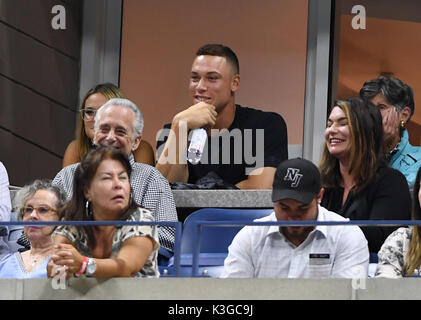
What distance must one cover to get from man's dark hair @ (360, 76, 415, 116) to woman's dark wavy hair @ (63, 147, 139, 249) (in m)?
1.63

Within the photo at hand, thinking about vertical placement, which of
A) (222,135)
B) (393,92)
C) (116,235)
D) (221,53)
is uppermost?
(221,53)

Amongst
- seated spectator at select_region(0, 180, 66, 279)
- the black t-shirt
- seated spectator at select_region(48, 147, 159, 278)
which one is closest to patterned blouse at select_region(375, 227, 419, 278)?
seated spectator at select_region(48, 147, 159, 278)

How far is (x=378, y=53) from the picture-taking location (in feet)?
24.9

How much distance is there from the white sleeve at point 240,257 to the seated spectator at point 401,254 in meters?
0.50

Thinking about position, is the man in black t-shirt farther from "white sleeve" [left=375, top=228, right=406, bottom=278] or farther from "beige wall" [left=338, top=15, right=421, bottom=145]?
"beige wall" [left=338, top=15, right=421, bottom=145]

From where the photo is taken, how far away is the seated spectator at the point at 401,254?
13.8ft

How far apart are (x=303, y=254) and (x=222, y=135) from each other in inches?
75.9

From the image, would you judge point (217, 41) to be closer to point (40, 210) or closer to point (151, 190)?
point (151, 190)

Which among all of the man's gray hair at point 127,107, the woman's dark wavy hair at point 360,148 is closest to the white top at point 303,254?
the woman's dark wavy hair at point 360,148

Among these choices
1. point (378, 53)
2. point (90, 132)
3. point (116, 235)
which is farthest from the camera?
point (378, 53)

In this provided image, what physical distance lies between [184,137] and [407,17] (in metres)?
2.57

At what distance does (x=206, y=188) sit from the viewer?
559 cm

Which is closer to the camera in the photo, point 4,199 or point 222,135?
point 4,199

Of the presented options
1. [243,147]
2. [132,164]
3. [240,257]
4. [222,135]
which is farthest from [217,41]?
[240,257]
